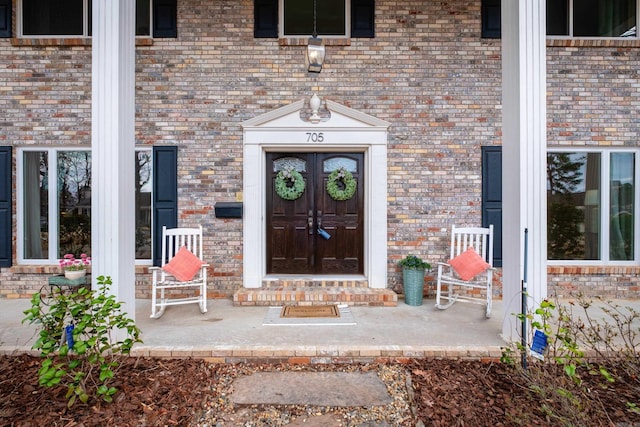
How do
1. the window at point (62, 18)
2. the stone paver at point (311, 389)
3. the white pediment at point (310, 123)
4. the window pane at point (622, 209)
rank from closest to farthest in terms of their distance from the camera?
the stone paver at point (311, 389) → the white pediment at point (310, 123) → the window at point (62, 18) → the window pane at point (622, 209)

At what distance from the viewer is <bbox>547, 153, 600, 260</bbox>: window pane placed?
5.20m

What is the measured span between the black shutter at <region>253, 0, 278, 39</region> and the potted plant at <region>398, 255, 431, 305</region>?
3.70 m

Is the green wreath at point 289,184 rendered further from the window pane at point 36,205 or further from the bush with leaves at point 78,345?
the window pane at point 36,205

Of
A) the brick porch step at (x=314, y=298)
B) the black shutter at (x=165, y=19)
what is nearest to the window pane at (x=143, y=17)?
the black shutter at (x=165, y=19)

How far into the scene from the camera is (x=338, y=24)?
17.0ft

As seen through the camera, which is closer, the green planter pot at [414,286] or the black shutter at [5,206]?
the green planter pot at [414,286]

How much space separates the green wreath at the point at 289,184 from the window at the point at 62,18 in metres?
2.62

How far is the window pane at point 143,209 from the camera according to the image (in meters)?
5.17

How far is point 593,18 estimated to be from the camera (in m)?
5.22

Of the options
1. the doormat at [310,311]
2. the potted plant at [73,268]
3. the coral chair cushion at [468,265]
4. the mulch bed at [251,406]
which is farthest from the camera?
the coral chair cushion at [468,265]

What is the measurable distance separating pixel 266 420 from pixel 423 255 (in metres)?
3.40

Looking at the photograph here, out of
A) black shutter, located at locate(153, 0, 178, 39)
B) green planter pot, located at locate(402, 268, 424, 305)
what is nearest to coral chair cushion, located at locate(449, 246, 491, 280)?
green planter pot, located at locate(402, 268, 424, 305)

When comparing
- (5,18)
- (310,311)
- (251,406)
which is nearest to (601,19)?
(310,311)

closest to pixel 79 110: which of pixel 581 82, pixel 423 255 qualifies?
pixel 423 255
